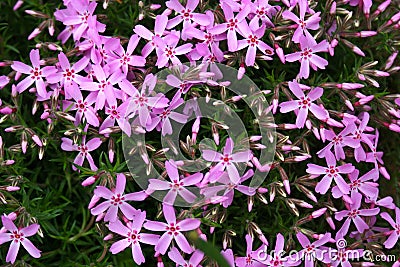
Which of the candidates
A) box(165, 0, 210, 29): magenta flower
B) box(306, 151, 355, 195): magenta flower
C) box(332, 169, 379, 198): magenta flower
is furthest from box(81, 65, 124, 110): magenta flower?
box(332, 169, 379, 198): magenta flower

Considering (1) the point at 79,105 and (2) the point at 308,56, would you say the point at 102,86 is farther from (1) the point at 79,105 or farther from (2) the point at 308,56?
(2) the point at 308,56

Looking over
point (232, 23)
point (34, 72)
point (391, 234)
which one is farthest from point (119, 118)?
point (391, 234)

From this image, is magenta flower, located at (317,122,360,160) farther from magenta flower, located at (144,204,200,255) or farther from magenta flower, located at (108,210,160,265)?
magenta flower, located at (108,210,160,265)

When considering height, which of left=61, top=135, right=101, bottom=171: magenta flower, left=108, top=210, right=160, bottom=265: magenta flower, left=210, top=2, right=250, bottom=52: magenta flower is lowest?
left=108, top=210, right=160, bottom=265: magenta flower

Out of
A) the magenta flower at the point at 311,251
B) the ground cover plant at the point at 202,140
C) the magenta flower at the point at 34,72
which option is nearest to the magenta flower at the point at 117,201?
the ground cover plant at the point at 202,140

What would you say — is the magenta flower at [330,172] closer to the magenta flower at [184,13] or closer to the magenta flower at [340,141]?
the magenta flower at [340,141]
